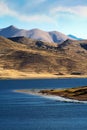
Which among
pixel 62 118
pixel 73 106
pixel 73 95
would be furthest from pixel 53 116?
pixel 73 95

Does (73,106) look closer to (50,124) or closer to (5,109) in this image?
(5,109)

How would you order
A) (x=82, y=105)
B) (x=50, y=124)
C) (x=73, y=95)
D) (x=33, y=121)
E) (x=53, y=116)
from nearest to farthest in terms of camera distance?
(x=50, y=124), (x=33, y=121), (x=53, y=116), (x=82, y=105), (x=73, y=95)

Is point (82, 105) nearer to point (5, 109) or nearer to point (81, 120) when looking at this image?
point (5, 109)

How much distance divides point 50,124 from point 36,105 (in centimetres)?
4663

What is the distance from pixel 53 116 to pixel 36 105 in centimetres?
3066

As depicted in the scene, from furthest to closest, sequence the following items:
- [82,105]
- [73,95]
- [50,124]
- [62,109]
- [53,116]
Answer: [73,95]
[82,105]
[62,109]
[53,116]
[50,124]

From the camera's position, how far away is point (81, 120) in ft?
356

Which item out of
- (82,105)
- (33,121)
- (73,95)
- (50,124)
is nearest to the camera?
(50,124)

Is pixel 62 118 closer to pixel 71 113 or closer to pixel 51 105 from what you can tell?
pixel 71 113

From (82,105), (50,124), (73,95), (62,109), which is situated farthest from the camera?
(73,95)

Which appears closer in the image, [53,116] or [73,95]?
[53,116]

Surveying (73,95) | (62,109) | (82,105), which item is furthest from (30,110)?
(73,95)

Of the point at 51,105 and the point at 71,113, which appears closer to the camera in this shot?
the point at 71,113

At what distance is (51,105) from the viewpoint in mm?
147625
